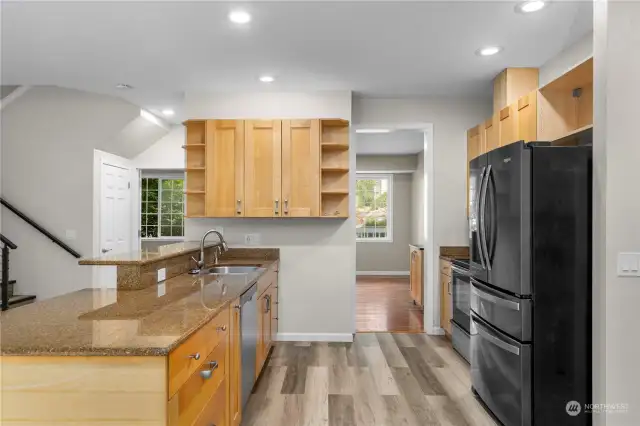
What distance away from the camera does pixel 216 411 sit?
1966mm

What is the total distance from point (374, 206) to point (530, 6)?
7199mm

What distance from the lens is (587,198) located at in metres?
2.41

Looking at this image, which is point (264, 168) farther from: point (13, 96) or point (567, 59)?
point (13, 96)

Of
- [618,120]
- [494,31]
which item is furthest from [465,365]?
[494,31]

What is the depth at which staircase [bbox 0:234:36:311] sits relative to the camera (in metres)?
4.14

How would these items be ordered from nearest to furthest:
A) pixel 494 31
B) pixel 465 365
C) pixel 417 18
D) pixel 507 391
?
pixel 507 391
pixel 417 18
pixel 494 31
pixel 465 365

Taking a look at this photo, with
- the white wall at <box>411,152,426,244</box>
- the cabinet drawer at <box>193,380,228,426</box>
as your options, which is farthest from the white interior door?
the white wall at <box>411,152,426,244</box>

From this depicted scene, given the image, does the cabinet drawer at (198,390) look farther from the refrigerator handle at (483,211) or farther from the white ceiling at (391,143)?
the white ceiling at (391,143)

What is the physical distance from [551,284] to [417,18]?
185cm

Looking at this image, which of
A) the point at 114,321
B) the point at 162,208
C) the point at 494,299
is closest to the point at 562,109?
the point at 494,299

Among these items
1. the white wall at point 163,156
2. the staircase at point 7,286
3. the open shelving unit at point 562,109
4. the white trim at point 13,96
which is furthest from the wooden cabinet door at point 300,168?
the white trim at point 13,96

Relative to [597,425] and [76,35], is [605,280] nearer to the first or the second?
[597,425]

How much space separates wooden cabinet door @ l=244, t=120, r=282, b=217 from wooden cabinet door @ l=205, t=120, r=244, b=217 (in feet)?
0.20

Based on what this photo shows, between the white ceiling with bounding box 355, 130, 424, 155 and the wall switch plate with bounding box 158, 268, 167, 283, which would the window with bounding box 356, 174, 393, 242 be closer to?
the white ceiling with bounding box 355, 130, 424, 155
